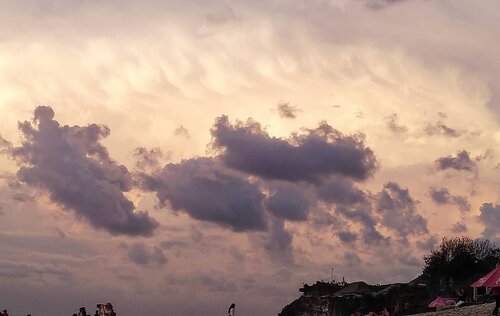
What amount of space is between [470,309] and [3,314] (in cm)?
2643

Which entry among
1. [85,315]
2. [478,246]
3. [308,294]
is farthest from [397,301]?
[85,315]

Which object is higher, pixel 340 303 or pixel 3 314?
pixel 340 303

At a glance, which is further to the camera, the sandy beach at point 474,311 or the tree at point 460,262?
the tree at point 460,262

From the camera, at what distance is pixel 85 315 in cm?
2922

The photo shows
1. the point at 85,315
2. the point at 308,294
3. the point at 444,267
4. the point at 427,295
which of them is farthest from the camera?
the point at 308,294

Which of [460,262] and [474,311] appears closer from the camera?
[474,311]

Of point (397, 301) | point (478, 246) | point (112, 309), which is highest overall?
point (478, 246)

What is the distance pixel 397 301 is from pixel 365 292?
35.6 ft

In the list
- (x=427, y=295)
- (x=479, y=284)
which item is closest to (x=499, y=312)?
(x=479, y=284)

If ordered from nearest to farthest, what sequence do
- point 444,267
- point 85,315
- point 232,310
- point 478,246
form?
point 85,315 → point 232,310 → point 444,267 → point 478,246

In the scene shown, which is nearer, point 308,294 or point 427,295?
point 427,295

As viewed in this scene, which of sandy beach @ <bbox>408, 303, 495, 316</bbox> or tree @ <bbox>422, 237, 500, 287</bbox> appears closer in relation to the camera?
sandy beach @ <bbox>408, 303, 495, 316</bbox>

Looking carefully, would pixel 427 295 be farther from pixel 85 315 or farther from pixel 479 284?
pixel 85 315

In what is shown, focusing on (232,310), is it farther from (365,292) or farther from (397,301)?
(365,292)
